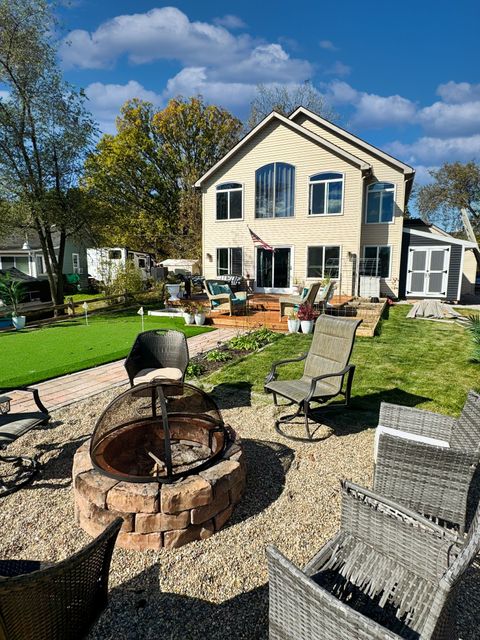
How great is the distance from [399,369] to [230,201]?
14.4 m

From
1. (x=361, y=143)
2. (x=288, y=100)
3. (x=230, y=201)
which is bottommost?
(x=230, y=201)

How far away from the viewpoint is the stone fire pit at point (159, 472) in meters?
2.85

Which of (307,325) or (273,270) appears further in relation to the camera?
(273,270)

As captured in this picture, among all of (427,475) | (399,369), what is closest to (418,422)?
(427,475)

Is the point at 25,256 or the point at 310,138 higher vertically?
the point at 310,138

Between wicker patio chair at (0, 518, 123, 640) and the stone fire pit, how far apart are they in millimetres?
811

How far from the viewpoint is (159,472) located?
3.48 m

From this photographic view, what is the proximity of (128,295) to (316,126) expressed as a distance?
41.8ft

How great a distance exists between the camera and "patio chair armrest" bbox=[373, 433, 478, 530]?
280 centimetres

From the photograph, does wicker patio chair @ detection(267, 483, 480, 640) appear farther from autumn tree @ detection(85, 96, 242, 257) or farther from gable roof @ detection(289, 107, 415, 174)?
autumn tree @ detection(85, 96, 242, 257)

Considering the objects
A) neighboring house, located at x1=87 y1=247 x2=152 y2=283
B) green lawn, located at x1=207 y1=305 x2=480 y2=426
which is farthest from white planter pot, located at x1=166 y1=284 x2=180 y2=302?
green lawn, located at x1=207 y1=305 x2=480 y2=426

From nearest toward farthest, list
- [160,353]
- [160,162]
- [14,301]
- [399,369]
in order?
[160,353] < [399,369] < [14,301] < [160,162]

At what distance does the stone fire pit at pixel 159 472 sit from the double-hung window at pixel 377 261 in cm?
1582

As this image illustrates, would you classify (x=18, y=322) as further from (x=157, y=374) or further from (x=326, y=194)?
(x=326, y=194)
